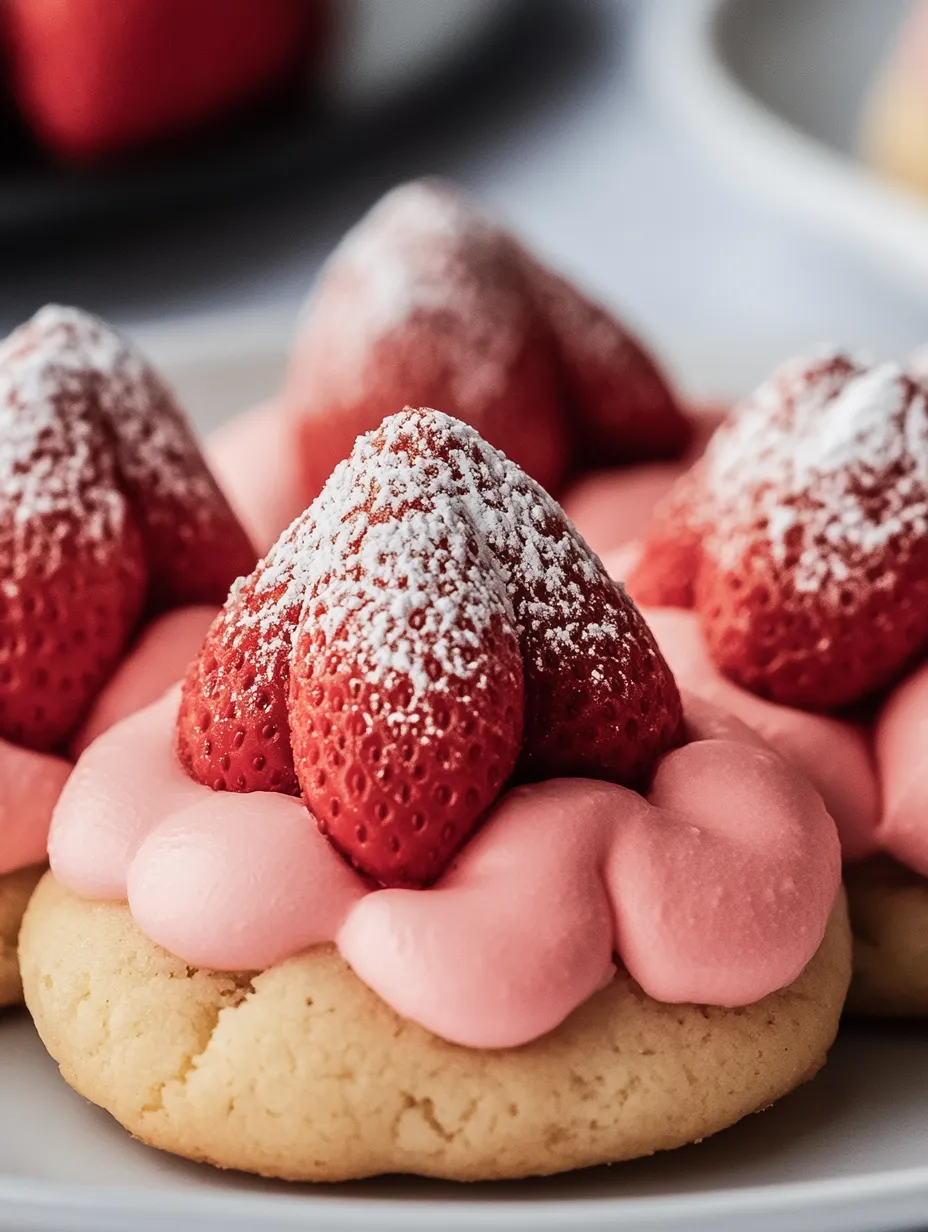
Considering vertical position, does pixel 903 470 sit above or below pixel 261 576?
above

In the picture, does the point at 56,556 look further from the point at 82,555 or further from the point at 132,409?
the point at 132,409

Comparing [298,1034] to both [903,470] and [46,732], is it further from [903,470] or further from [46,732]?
[903,470]

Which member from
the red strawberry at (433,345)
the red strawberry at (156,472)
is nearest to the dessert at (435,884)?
the red strawberry at (156,472)

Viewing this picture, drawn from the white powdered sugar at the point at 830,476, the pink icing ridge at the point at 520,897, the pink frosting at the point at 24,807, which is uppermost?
the white powdered sugar at the point at 830,476

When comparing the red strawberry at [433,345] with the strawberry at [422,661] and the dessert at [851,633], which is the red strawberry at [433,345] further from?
the strawberry at [422,661]

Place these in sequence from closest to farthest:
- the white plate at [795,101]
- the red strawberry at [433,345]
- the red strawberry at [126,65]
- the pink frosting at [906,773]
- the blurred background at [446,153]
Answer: the pink frosting at [906,773], the red strawberry at [433,345], the white plate at [795,101], the blurred background at [446,153], the red strawberry at [126,65]

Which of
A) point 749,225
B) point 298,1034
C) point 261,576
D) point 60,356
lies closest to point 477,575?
point 261,576

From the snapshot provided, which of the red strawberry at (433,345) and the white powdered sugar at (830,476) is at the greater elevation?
the white powdered sugar at (830,476)
